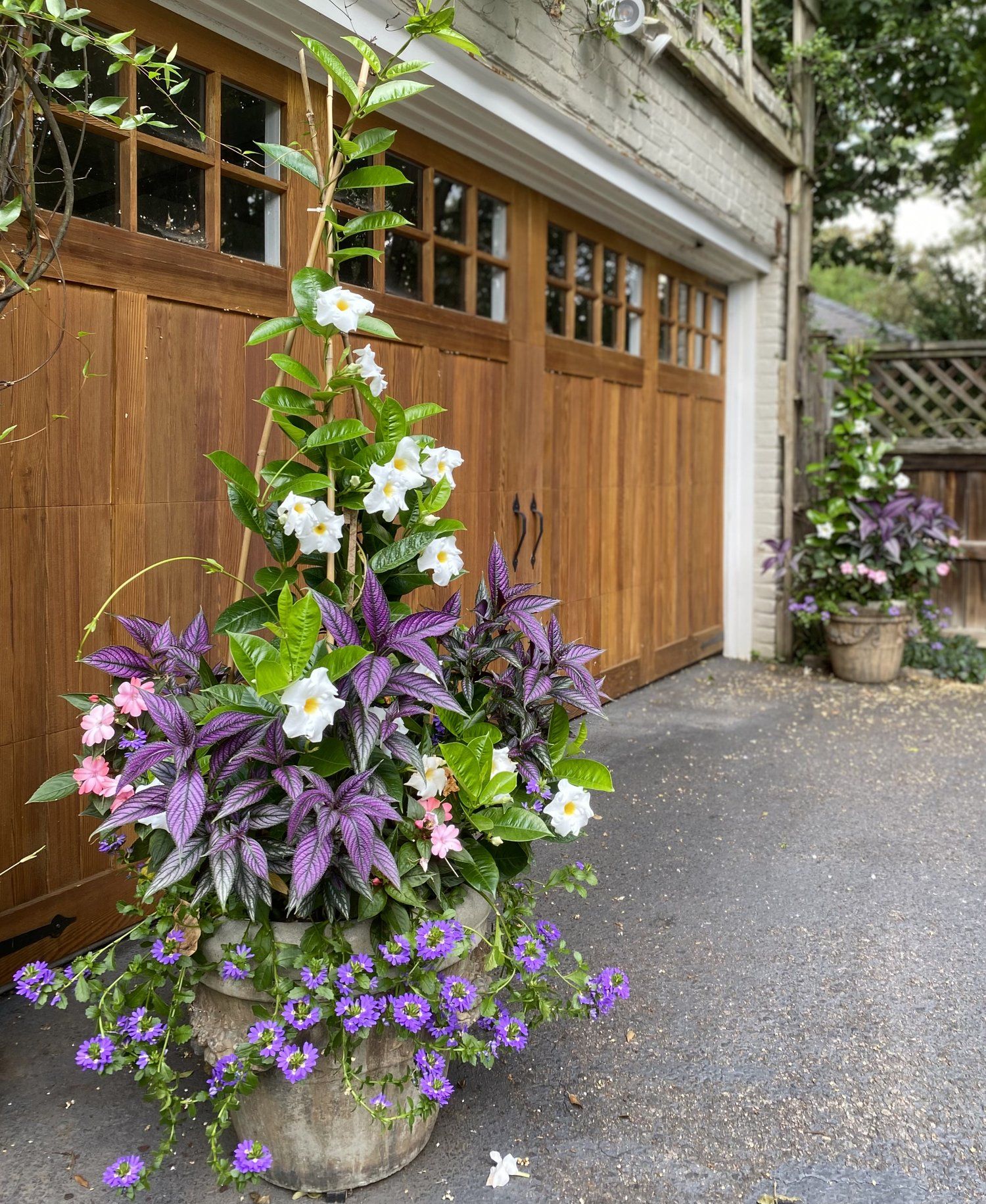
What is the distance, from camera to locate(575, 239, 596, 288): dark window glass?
15.9 feet

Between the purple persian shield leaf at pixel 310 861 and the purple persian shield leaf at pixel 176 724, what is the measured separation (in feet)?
0.85

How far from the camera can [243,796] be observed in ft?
5.49

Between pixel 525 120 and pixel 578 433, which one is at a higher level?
pixel 525 120

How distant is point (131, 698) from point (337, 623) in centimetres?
40

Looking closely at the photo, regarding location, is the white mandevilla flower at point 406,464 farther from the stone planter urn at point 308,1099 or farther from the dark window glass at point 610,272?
the dark window glass at point 610,272

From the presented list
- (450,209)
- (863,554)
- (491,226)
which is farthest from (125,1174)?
(863,554)

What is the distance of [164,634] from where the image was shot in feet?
6.64

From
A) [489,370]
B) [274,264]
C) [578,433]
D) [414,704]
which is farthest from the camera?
[578,433]

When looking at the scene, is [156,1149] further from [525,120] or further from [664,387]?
[664,387]

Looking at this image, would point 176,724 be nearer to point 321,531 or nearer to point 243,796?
point 243,796

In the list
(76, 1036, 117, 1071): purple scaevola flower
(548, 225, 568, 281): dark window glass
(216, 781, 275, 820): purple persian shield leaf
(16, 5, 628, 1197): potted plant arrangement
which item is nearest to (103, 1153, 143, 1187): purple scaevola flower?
(16, 5, 628, 1197): potted plant arrangement

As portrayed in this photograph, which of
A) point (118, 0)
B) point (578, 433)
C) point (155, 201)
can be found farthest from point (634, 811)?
point (118, 0)

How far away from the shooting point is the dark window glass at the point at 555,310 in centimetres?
457

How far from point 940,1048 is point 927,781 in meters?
2.09
